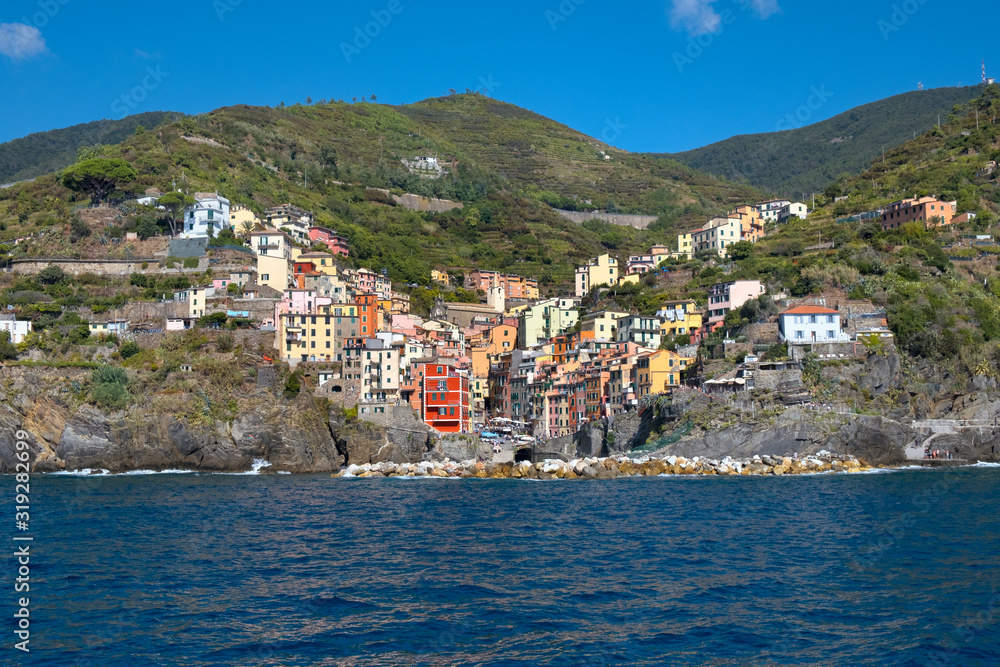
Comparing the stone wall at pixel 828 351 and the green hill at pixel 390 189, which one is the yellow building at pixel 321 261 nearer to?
the green hill at pixel 390 189

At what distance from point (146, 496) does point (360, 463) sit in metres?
22.1

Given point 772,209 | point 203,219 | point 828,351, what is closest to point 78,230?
point 203,219

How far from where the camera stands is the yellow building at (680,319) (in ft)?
274

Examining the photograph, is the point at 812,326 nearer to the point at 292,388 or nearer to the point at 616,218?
the point at 292,388

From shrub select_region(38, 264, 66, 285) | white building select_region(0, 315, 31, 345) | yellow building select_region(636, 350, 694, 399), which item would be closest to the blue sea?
yellow building select_region(636, 350, 694, 399)

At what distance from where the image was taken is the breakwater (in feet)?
192

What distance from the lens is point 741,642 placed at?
1994cm

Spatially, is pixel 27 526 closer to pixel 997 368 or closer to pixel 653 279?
pixel 997 368

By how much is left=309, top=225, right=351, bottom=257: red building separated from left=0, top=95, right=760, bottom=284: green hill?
5.82ft

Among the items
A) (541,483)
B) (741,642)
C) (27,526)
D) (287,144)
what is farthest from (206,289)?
(287,144)

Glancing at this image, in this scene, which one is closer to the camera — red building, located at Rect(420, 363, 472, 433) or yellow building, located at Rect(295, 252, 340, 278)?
red building, located at Rect(420, 363, 472, 433)

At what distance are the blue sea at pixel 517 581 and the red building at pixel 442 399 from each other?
29.9 m

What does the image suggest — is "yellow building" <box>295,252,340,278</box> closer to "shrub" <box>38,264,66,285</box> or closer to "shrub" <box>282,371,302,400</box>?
"shrub" <box>38,264,66,285</box>

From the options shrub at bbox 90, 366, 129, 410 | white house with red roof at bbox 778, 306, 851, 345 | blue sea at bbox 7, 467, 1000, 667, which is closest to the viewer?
blue sea at bbox 7, 467, 1000, 667
